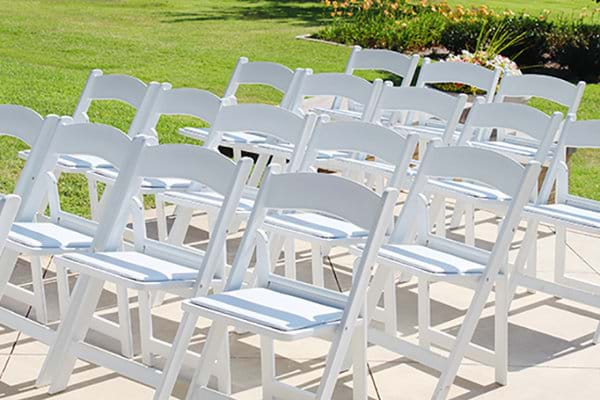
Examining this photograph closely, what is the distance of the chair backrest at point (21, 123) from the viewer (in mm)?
5715

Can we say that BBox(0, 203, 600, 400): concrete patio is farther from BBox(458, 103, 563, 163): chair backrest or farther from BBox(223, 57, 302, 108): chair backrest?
BBox(223, 57, 302, 108): chair backrest

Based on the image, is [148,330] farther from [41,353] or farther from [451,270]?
[451,270]

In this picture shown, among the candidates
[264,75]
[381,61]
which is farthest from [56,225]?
[381,61]

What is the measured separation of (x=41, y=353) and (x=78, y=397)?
1.91ft

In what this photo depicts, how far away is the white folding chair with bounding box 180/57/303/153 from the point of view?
7.54 m

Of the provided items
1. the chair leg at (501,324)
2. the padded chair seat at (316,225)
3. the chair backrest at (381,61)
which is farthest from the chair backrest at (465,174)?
the chair backrest at (381,61)

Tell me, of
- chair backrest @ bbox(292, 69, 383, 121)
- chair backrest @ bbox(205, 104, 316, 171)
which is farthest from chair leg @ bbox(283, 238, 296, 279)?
chair backrest @ bbox(292, 69, 383, 121)

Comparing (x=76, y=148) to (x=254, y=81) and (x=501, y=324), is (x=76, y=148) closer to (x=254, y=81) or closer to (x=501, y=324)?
(x=501, y=324)

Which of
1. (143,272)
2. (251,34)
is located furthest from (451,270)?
(251,34)

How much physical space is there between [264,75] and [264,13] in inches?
622

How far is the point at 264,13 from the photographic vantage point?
2348 centimetres

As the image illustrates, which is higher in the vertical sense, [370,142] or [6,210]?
[370,142]

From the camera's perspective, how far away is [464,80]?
826 cm

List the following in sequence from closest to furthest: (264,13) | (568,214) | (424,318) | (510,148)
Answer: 1. (424,318)
2. (568,214)
3. (510,148)
4. (264,13)
